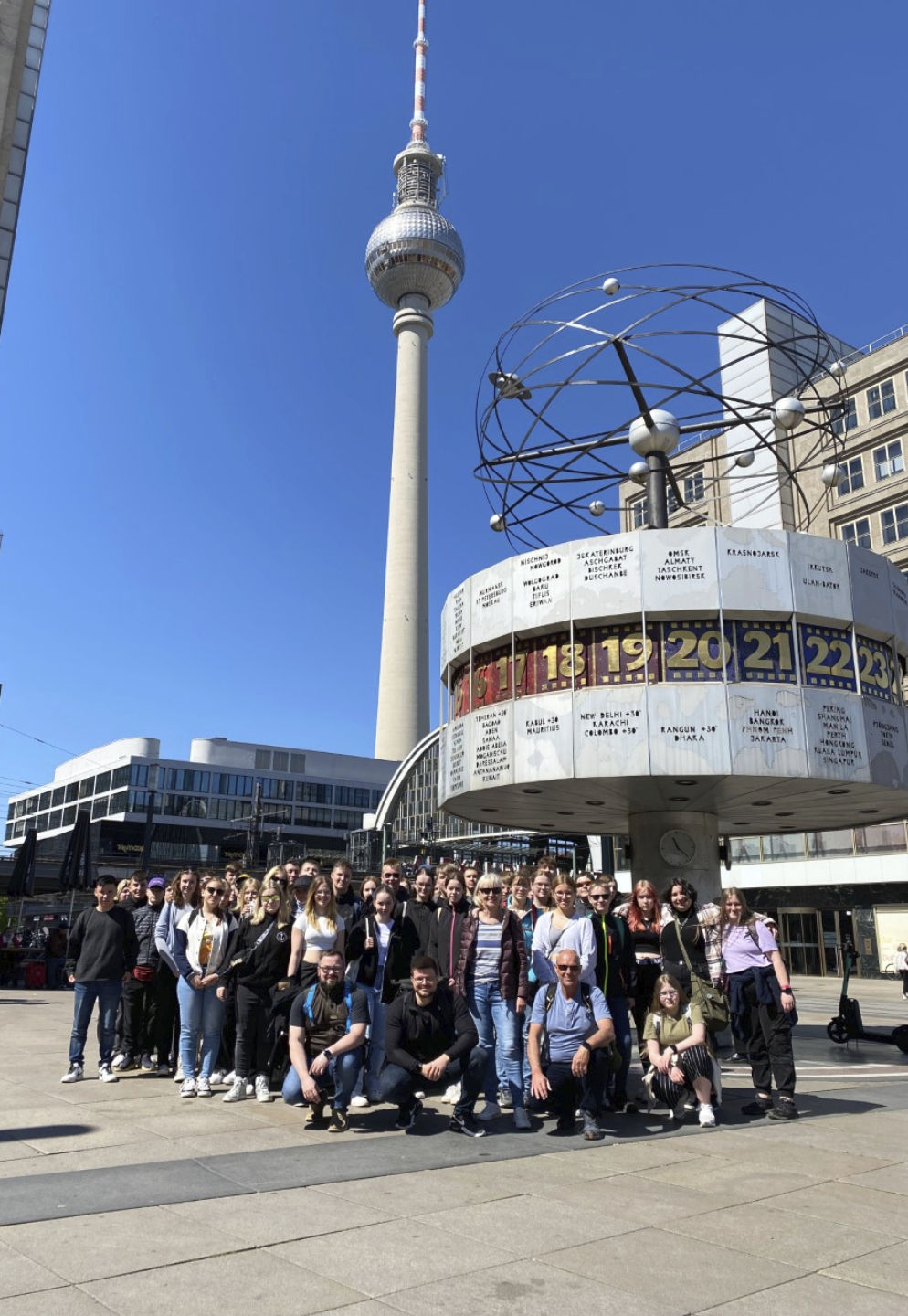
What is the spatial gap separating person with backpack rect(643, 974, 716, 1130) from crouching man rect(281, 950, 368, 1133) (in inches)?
103

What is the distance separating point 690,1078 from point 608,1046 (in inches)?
36.6

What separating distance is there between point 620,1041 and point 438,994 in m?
1.97

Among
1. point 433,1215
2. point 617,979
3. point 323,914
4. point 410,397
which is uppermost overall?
point 410,397

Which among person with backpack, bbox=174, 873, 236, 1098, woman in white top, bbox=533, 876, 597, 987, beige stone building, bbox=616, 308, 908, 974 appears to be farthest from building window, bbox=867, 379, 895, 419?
person with backpack, bbox=174, 873, 236, 1098

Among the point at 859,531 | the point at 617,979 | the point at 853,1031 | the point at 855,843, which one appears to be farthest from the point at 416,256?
the point at 617,979

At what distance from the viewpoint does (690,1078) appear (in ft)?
28.6

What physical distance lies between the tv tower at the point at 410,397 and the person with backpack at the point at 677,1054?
3747 inches

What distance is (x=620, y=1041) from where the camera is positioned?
9.02 m

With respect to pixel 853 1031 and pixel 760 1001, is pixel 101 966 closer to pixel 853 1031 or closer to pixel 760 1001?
pixel 760 1001

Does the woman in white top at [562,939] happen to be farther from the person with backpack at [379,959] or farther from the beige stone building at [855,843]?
the beige stone building at [855,843]

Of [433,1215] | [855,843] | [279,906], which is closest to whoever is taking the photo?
[433,1215]

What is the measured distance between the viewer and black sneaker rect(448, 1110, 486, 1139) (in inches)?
313

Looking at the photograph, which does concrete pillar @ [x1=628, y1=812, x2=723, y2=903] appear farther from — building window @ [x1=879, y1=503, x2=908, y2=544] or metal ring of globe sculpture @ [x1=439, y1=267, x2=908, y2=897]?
building window @ [x1=879, y1=503, x2=908, y2=544]

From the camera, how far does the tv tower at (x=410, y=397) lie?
10469 cm
